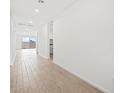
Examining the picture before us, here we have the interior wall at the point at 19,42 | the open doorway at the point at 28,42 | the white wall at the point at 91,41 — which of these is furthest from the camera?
the open doorway at the point at 28,42

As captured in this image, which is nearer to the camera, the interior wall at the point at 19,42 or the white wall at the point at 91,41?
the white wall at the point at 91,41

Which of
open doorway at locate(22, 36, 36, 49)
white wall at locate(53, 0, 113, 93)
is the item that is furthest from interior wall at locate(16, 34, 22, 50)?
white wall at locate(53, 0, 113, 93)

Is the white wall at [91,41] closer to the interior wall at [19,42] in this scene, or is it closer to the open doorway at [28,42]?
the interior wall at [19,42]

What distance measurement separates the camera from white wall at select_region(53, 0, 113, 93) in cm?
211

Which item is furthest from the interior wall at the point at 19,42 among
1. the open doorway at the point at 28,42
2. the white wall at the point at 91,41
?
the white wall at the point at 91,41

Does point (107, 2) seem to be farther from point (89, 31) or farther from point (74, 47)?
point (74, 47)

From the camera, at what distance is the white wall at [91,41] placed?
211cm

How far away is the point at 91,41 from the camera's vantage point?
8.64ft

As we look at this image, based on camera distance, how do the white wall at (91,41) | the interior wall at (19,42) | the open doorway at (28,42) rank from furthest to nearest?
the open doorway at (28,42), the interior wall at (19,42), the white wall at (91,41)

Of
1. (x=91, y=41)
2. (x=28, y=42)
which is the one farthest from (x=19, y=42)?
(x=91, y=41)

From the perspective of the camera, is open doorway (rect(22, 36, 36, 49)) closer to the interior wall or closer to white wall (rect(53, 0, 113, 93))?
the interior wall

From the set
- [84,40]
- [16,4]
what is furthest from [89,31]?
[16,4]

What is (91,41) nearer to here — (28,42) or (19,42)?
(19,42)

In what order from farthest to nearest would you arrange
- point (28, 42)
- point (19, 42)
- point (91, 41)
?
point (28, 42)
point (19, 42)
point (91, 41)
